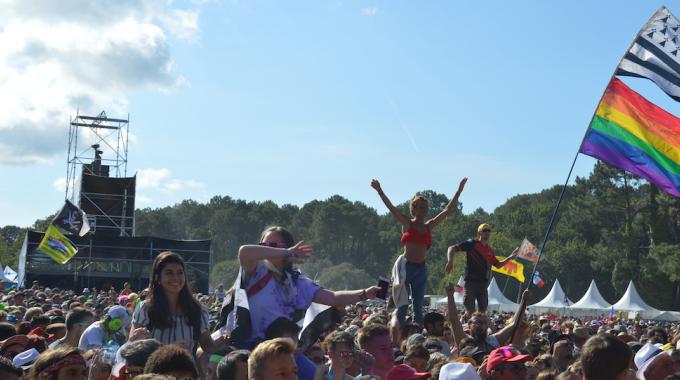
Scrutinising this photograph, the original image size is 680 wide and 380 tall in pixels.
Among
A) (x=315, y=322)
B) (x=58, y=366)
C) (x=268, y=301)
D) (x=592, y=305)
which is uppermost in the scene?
(x=592, y=305)

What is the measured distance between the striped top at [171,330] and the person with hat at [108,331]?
1.38 m

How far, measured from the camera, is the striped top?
20.8 feet

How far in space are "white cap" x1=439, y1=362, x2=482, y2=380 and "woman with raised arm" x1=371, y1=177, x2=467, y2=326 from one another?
474 cm

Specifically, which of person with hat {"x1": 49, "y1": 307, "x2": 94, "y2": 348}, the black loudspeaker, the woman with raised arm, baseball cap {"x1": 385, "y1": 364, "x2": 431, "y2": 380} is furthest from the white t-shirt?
the black loudspeaker

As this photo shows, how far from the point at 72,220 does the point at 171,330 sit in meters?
28.6

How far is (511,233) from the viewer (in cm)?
11319

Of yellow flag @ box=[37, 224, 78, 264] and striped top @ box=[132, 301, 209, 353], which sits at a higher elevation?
yellow flag @ box=[37, 224, 78, 264]

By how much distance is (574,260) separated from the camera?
301 feet

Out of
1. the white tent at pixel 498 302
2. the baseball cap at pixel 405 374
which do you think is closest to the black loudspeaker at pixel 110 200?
the white tent at pixel 498 302

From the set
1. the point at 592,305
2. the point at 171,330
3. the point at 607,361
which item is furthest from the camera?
the point at 592,305

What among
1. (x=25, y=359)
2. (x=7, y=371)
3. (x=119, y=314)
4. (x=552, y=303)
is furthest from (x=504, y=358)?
(x=552, y=303)

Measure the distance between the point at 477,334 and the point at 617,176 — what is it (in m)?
77.3

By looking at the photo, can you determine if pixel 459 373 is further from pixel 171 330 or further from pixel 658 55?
pixel 658 55

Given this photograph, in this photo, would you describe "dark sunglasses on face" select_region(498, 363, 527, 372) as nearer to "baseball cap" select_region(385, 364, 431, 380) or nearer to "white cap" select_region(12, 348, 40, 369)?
"baseball cap" select_region(385, 364, 431, 380)
